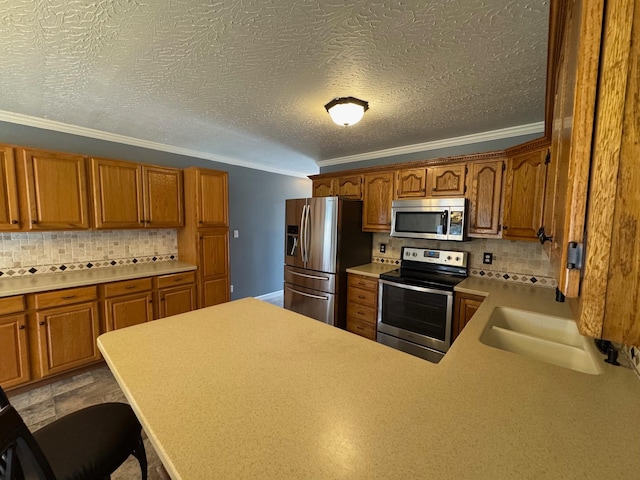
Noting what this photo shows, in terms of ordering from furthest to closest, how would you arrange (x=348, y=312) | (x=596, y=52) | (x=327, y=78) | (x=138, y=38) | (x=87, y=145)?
(x=348, y=312)
(x=87, y=145)
(x=327, y=78)
(x=138, y=38)
(x=596, y=52)

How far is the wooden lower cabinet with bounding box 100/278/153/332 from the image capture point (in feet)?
8.50

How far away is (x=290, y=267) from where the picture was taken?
3.62 meters

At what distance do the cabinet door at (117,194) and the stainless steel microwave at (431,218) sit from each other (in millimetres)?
2810

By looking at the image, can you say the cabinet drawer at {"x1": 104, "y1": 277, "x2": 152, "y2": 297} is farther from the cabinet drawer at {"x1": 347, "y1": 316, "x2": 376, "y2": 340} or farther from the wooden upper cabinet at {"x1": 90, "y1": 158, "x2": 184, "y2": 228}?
the cabinet drawer at {"x1": 347, "y1": 316, "x2": 376, "y2": 340}

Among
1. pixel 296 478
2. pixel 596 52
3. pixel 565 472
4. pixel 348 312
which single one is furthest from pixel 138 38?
pixel 348 312

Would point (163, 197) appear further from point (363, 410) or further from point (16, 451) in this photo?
point (363, 410)

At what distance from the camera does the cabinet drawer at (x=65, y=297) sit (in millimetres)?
2250

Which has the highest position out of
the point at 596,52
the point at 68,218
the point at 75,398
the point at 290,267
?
the point at 596,52

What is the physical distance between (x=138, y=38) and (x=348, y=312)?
293cm

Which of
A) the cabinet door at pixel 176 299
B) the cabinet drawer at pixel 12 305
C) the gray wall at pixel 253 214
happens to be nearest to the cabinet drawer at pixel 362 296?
the cabinet door at pixel 176 299

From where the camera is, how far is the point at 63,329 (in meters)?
2.38

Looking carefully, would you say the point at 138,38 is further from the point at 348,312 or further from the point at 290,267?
the point at 348,312

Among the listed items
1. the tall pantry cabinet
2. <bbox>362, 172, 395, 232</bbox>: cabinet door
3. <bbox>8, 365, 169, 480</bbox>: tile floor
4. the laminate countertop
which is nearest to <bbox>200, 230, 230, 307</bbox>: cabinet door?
the tall pantry cabinet

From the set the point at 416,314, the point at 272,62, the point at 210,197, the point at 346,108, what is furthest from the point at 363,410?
the point at 210,197
